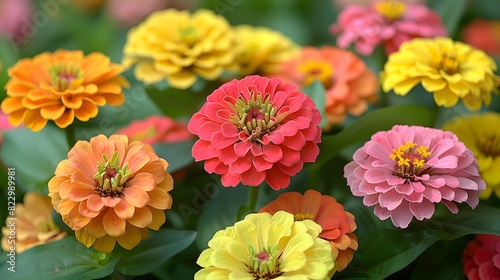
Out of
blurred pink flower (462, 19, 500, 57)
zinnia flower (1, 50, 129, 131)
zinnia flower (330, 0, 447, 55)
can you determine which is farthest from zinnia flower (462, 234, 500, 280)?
blurred pink flower (462, 19, 500, 57)

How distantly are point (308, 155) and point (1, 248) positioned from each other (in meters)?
0.36

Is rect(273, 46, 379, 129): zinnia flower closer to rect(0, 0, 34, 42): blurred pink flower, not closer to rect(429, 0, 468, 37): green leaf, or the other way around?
rect(429, 0, 468, 37): green leaf

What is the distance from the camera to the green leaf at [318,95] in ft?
2.17

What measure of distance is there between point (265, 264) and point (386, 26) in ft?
1.38

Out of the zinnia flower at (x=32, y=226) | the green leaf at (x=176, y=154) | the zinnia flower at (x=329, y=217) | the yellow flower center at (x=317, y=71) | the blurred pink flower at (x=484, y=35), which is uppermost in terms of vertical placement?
the zinnia flower at (x=329, y=217)

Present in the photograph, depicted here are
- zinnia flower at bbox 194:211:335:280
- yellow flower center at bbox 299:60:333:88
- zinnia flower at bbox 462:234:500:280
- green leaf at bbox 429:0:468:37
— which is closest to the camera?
zinnia flower at bbox 194:211:335:280

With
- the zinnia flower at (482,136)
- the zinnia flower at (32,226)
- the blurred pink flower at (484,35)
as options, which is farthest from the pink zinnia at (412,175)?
the blurred pink flower at (484,35)

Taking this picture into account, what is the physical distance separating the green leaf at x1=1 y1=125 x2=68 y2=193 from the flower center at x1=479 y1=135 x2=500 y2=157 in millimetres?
477

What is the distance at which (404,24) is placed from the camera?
776 millimetres

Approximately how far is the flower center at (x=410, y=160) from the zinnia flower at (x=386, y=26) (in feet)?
0.80

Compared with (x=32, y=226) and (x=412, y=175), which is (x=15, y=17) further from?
(x=412, y=175)

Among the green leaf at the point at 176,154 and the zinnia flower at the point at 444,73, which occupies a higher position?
the zinnia flower at the point at 444,73

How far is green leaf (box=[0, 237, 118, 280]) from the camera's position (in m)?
0.55

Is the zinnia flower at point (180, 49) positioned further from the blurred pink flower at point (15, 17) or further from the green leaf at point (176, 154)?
the blurred pink flower at point (15, 17)
